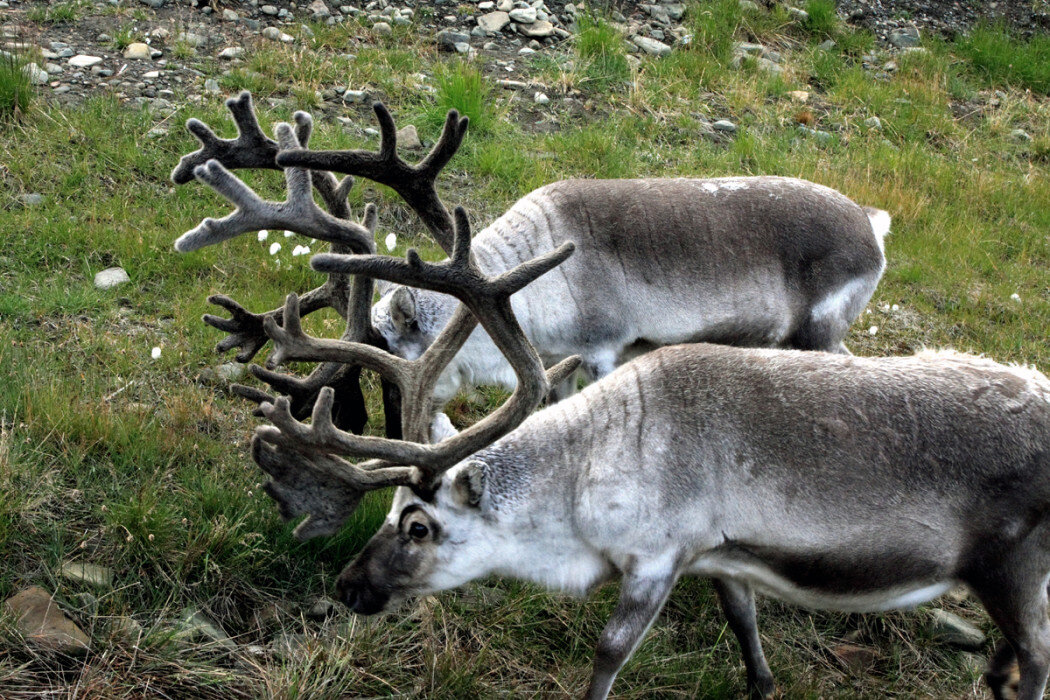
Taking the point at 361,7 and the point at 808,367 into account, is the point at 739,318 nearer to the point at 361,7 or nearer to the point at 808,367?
the point at 808,367

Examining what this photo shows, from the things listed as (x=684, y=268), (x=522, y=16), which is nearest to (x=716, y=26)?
(x=522, y=16)

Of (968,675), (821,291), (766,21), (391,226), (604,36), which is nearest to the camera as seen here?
(968,675)

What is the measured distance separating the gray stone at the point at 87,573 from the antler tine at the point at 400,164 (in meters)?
1.80

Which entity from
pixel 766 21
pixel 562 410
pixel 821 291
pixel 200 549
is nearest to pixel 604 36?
pixel 766 21

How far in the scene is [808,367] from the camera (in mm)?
4305

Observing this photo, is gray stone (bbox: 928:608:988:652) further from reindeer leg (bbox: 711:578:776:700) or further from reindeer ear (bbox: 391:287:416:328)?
reindeer ear (bbox: 391:287:416:328)

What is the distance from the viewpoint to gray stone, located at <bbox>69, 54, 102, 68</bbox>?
806cm

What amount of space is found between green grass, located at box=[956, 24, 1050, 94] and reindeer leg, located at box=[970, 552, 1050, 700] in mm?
8194

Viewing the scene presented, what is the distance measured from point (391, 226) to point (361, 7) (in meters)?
3.30

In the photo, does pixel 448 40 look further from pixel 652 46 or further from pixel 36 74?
pixel 36 74

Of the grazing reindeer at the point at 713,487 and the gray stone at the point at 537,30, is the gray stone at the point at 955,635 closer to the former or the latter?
the grazing reindeer at the point at 713,487

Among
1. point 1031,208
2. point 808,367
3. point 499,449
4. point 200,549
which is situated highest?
point 808,367

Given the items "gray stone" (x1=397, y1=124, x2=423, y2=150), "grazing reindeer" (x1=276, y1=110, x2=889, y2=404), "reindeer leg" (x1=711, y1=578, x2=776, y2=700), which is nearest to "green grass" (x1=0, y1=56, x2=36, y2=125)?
"gray stone" (x1=397, y1=124, x2=423, y2=150)

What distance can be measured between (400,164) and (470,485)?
139cm
